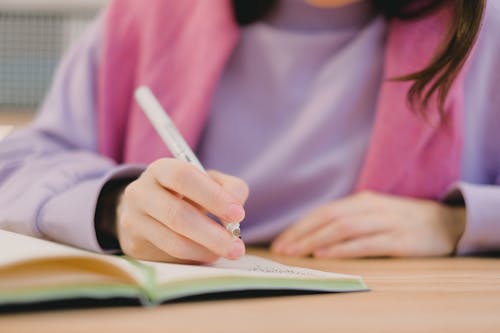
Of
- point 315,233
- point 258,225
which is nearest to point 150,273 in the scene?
point 315,233

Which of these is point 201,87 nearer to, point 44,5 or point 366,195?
point 366,195

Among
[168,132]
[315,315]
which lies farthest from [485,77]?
[315,315]

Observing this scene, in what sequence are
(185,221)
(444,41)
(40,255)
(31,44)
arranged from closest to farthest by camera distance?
(40,255) → (185,221) → (444,41) → (31,44)

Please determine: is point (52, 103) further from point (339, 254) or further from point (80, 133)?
point (339, 254)

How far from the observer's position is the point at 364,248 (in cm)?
55

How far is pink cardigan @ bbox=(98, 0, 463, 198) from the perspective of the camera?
637 mm

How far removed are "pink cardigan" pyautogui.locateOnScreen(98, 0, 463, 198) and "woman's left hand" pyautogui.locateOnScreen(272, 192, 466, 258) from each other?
0.06 metres

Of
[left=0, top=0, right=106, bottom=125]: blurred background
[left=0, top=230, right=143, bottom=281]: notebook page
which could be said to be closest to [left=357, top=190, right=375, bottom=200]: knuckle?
[left=0, top=230, right=143, bottom=281]: notebook page

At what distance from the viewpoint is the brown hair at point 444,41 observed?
21.4 inches

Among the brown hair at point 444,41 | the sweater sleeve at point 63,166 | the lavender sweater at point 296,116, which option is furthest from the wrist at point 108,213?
the brown hair at point 444,41

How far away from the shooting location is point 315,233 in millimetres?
569

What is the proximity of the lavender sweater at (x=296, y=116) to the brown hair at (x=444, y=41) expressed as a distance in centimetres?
2

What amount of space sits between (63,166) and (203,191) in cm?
24

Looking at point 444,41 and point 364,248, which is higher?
point 444,41
